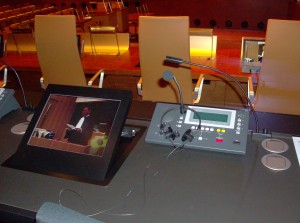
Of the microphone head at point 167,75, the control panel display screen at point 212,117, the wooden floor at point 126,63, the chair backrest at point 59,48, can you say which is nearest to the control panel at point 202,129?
the control panel display screen at point 212,117

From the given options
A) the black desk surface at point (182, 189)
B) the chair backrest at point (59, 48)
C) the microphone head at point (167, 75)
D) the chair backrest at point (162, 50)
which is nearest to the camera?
the black desk surface at point (182, 189)

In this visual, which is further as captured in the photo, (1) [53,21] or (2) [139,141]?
(1) [53,21]

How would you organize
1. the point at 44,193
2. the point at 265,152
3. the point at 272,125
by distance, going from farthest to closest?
the point at 272,125
the point at 265,152
the point at 44,193

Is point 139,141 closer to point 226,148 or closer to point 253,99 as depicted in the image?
point 226,148

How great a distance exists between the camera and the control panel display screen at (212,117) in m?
0.94

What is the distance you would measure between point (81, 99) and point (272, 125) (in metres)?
0.69

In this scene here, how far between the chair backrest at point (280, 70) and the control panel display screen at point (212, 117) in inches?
45.6

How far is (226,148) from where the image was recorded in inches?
35.2

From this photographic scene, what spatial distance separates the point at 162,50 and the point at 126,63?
637mm

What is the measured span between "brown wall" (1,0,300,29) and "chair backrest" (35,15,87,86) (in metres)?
5.38

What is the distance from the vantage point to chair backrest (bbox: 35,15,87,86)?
7.68 ft

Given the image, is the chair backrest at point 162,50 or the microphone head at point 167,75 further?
the chair backrest at point 162,50

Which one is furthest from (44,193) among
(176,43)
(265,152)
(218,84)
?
(218,84)

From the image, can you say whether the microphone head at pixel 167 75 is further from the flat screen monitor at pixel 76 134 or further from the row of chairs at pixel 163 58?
the row of chairs at pixel 163 58
